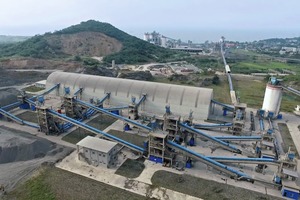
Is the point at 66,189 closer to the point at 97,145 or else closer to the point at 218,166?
the point at 97,145

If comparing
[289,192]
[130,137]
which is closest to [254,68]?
[130,137]

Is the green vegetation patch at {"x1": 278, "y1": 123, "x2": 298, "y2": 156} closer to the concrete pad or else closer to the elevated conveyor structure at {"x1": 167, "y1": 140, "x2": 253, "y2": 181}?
the elevated conveyor structure at {"x1": 167, "y1": 140, "x2": 253, "y2": 181}

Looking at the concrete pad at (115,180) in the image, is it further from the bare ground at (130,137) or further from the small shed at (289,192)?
the small shed at (289,192)

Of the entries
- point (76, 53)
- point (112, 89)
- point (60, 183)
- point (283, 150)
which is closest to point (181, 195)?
point (60, 183)

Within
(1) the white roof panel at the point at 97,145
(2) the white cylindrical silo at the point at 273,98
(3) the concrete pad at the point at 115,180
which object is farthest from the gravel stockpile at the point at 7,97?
(2) the white cylindrical silo at the point at 273,98

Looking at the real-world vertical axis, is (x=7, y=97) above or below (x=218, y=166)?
above

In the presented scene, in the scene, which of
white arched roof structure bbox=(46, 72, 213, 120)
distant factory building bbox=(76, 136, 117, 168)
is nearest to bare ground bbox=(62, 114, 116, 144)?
distant factory building bbox=(76, 136, 117, 168)
